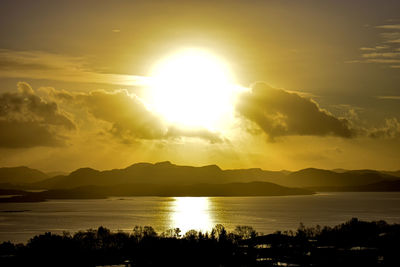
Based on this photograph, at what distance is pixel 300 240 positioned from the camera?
13188cm

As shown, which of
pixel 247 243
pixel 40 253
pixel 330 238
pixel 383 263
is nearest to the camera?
pixel 383 263

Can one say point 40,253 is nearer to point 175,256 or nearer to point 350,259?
point 175,256

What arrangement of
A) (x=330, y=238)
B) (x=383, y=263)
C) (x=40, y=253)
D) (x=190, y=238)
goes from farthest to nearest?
(x=330, y=238), (x=190, y=238), (x=40, y=253), (x=383, y=263)

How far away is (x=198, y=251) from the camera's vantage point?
369 feet

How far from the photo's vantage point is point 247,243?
5108 inches

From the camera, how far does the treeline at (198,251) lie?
350 feet

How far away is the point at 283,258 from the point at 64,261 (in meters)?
46.3

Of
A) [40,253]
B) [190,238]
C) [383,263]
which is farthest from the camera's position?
[190,238]

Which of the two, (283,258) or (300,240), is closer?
(283,258)

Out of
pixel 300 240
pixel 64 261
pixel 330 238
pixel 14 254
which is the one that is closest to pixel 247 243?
pixel 300 240

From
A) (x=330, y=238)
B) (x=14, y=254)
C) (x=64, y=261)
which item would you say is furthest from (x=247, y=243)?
(x=14, y=254)

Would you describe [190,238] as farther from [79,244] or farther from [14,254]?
[14,254]

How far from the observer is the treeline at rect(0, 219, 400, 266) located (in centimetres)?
10662

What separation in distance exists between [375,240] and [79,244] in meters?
73.8
